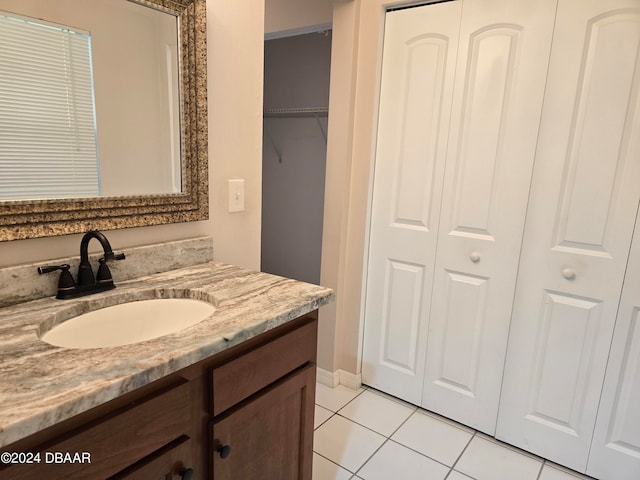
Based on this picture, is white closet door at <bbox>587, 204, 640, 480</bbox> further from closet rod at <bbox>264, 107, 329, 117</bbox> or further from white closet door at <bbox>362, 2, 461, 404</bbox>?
closet rod at <bbox>264, 107, 329, 117</bbox>

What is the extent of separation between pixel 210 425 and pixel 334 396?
55.5 inches

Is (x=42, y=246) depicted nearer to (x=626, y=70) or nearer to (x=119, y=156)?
(x=119, y=156)

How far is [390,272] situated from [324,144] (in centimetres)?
142

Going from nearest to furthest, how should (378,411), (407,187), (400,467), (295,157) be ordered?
1. (400,467)
2. (407,187)
3. (378,411)
4. (295,157)

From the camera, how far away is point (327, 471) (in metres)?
1.61

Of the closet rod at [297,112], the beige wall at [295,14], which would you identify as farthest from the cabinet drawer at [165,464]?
the closet rod at [297,112]

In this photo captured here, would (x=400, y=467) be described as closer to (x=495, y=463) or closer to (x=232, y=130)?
(x=495, y=463)

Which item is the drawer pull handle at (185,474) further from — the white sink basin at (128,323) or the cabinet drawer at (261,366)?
the white sink basin at (128,323)

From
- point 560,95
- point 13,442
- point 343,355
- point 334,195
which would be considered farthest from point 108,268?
point 560,95

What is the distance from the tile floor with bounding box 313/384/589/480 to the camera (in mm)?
1620

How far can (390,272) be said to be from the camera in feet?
6.64

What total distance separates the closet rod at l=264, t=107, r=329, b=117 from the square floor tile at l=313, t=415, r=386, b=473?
6.94ft

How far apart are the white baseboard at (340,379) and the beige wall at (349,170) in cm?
3

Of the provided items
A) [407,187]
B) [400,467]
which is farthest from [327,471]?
[407,187]
